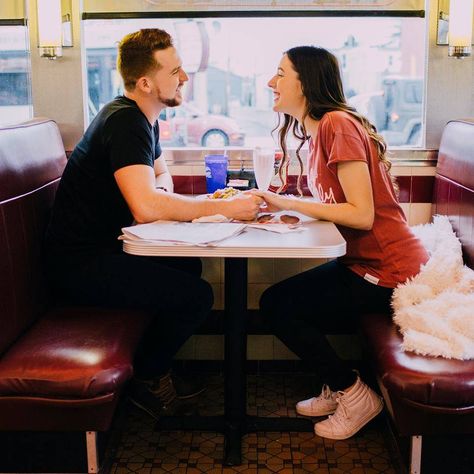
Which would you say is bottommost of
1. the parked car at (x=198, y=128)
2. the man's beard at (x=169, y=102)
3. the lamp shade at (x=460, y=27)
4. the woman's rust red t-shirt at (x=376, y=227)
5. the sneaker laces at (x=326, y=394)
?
the sneaker laces at (x=326, y=394)

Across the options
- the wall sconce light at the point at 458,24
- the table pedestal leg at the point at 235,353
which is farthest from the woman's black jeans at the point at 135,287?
the wall sconce light at the point at 458,24

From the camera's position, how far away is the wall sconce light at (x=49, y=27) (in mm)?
3225

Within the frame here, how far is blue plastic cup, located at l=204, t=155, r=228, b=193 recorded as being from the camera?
122 inches

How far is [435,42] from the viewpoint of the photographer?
3.30m

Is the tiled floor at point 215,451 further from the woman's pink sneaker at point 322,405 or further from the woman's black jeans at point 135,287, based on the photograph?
the woman's black jeans at point 135,287

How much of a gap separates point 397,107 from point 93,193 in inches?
63.6

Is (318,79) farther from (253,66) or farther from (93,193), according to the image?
(93,193)

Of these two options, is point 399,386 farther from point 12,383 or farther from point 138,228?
point 12,383

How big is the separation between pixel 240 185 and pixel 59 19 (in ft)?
3.66

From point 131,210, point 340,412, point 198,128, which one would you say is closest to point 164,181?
point 198,128

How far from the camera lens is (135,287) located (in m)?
2.59

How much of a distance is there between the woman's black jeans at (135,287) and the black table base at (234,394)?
0.12m

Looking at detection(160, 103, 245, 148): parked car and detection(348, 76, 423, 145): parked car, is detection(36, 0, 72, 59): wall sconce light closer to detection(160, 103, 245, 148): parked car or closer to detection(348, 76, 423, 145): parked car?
detection(160, 103, 245, 148): parked car

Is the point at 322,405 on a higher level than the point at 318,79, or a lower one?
lower
